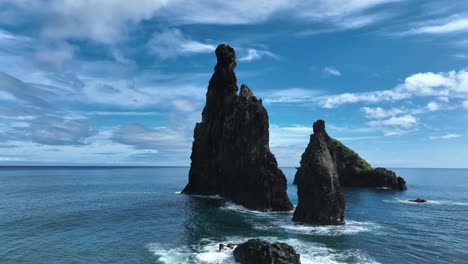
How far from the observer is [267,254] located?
36.9 meters

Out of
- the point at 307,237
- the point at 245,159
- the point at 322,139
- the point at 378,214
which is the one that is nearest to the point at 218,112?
the point at 245,159

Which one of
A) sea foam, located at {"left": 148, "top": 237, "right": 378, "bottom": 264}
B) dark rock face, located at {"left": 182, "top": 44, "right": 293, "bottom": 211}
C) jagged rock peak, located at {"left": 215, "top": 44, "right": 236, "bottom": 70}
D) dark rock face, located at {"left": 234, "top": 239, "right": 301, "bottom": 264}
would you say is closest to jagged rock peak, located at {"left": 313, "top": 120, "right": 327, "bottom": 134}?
dark rock face, located at {"left": 182, "top": 44, "right": 293, "bottom": 211}

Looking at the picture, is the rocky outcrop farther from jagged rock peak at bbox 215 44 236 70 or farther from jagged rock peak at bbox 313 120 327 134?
jagged rock peak at bbox 313 120 327 134

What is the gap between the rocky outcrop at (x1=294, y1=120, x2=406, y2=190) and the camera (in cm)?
14388

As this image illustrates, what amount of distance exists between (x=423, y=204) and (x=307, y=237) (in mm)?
58537

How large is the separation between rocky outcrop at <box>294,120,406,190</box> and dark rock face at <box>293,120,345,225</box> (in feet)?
257

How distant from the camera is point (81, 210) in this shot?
78.9 m

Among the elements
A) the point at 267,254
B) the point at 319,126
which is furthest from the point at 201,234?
the point at 319,126

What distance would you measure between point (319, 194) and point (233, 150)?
32871 millimetres

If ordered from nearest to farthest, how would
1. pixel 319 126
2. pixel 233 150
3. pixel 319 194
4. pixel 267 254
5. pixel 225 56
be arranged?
pixel 267 254
pixel 319 194
pixel 319 126
pixel 233 150
pixel 225 56

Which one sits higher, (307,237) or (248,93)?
(248,93)

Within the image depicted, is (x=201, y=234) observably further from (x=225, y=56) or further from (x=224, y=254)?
(x=225, y=56)

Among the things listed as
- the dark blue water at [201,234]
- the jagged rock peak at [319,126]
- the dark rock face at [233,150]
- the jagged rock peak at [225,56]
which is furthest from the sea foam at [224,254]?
the jagged rock peak at [225,56]

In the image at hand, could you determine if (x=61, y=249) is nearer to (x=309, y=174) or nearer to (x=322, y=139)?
(x=309, y=174)
